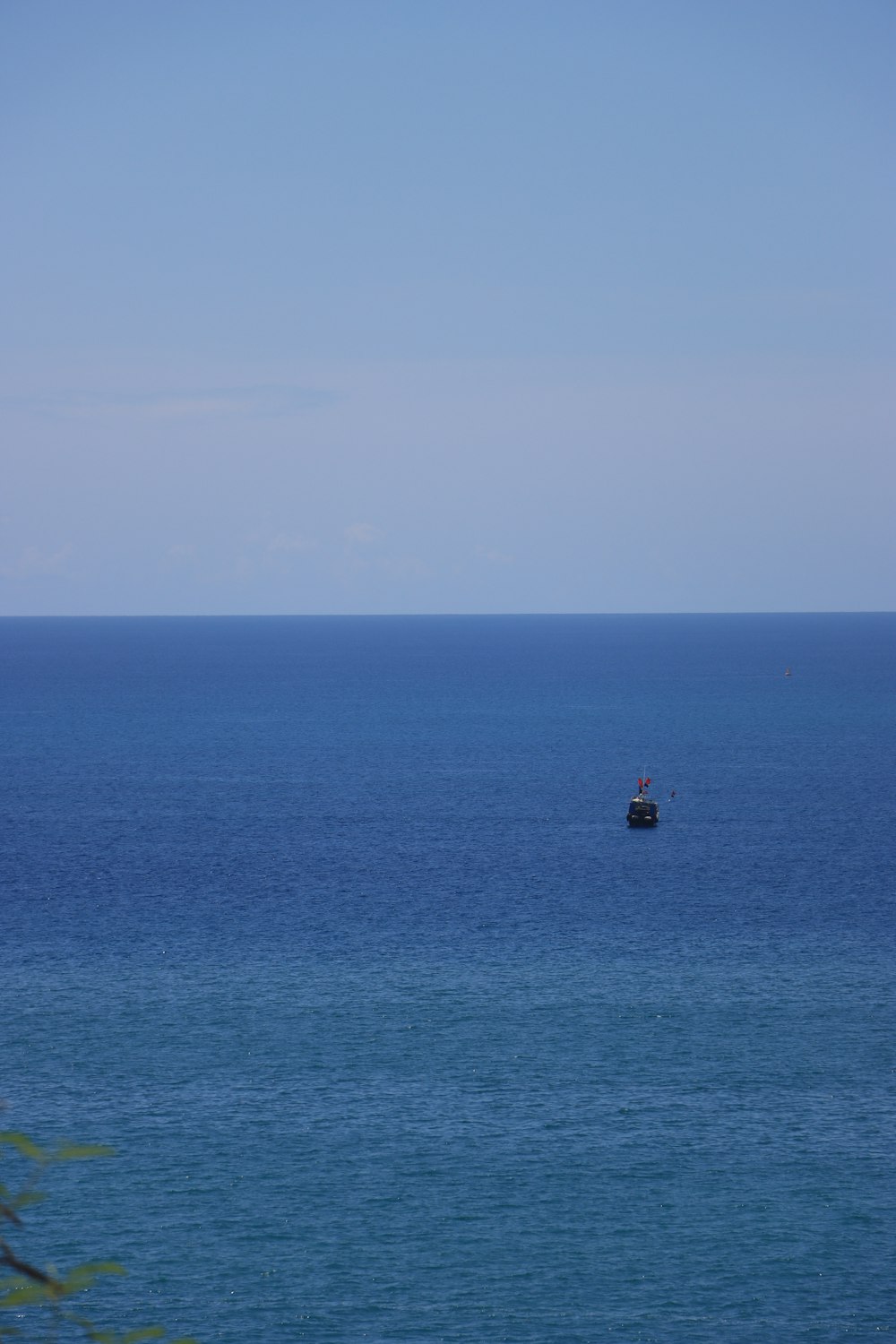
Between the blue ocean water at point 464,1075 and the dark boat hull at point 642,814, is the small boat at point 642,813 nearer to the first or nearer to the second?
the dark boat hull at point 642,814

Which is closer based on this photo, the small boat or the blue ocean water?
the blue ocean water

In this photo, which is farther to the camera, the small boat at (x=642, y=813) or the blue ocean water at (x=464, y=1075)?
the small boat at (x=642, y=813)

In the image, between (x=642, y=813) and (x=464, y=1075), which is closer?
(x=464, y=1075)

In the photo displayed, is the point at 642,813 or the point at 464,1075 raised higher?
the point at 642,813

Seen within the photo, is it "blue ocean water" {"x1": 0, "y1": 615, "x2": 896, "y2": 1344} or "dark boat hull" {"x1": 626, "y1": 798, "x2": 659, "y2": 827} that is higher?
"dark boat hull" {"x1": 626, "y1": 798, "x2": 659, "y2": 827}

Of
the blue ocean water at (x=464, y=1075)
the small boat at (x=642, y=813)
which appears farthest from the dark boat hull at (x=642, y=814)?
the blue ocean water at (x=464, y=1075)

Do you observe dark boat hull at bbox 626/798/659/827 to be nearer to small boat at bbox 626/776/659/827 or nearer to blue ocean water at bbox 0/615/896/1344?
small boat at bbox 626/776/659/827

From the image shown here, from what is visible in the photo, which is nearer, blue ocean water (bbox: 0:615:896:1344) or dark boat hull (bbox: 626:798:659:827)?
blue ocean water (bbox: 0:615:896:1344)

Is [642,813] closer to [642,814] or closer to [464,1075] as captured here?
[642,814]

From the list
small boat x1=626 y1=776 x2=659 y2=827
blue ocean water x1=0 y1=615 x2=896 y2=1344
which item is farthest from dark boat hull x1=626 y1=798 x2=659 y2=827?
blue ocean water x1=0 y1=615 x2=896 y2=1344

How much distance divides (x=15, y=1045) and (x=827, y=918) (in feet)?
178

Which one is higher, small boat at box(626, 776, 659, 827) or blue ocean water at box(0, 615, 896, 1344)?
→ small boat at box(626, 776, 659, 827)

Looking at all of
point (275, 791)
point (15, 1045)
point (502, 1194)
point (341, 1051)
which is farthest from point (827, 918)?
point (275, 791)

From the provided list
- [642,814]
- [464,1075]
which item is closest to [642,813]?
[642,814]
